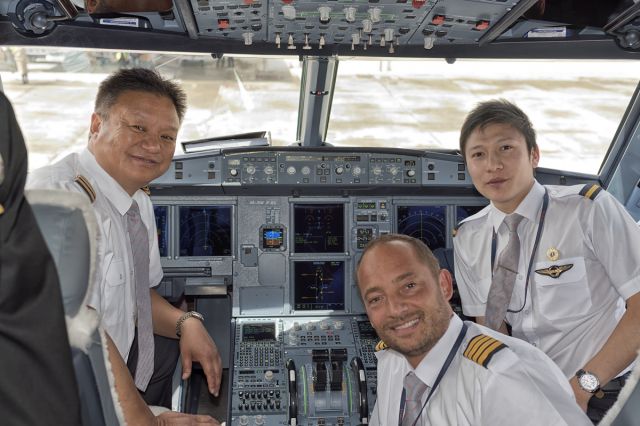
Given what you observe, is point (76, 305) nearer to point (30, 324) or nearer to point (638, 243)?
point (30, 324)

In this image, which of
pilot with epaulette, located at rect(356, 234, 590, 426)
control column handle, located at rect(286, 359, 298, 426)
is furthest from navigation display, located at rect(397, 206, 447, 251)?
pilot with epaulette, located at rect(356, 234, 590, 426)

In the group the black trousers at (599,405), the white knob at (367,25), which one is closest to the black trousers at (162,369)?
the white knob at (367,25)

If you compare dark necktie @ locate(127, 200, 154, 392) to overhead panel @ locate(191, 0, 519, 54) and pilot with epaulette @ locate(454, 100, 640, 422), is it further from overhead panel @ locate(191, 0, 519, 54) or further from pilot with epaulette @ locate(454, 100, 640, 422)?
pilot with epaulette @ locate(454, 100, 640, 422)

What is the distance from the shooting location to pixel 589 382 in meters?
2.22

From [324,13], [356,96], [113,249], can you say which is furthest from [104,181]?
[356,96]

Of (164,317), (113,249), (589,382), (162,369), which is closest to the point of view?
(589,382)

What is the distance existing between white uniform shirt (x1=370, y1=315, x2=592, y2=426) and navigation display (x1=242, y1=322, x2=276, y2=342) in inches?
75.2

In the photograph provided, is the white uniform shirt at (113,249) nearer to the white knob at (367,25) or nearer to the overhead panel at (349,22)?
the overhead panel at (349,22)

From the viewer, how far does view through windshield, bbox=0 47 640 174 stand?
12.5 feet

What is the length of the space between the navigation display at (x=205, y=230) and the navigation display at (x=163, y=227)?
3.1 inches

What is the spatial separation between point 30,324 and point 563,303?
2016 mm

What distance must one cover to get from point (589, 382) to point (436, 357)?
31.3 inches

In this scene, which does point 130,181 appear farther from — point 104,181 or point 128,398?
point 128,398

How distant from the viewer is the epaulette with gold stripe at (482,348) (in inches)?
60.6
